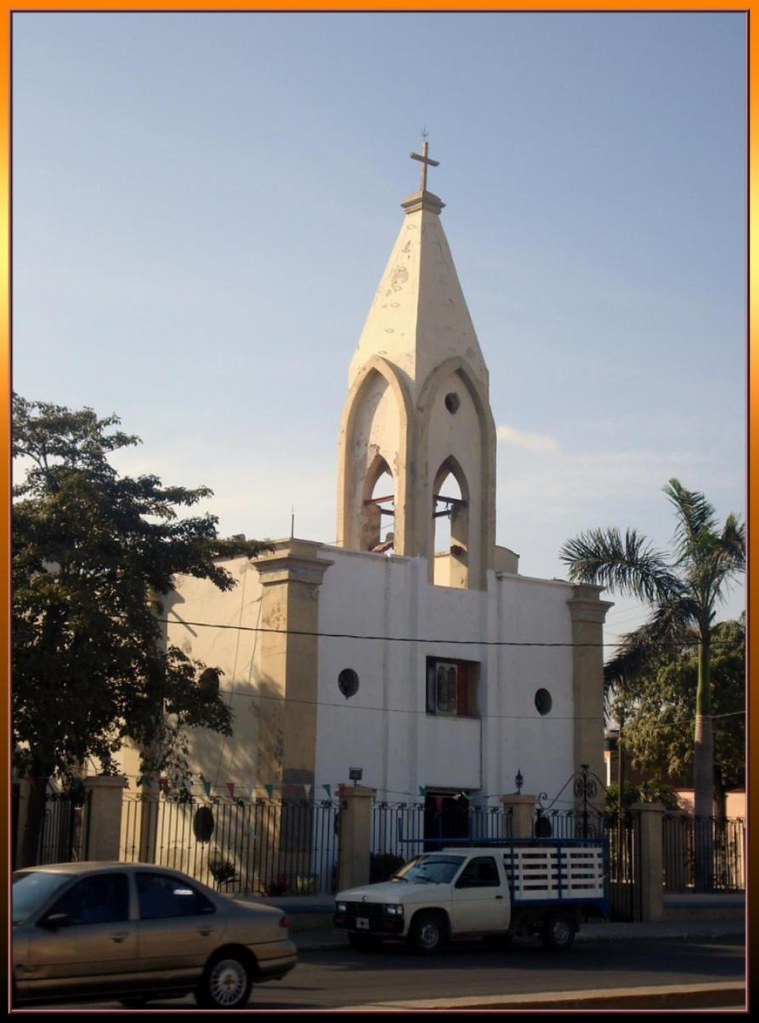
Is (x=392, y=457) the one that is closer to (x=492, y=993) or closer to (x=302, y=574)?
(x=302, y=574)

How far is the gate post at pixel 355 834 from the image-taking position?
24672 mm

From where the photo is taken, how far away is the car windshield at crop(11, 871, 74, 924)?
11.8m

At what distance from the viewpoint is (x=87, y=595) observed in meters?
23.6

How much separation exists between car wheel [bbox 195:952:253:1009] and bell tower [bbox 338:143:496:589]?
1915 centimetres

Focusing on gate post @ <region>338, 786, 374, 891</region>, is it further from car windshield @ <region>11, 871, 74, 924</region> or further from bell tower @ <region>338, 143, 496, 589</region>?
car windshield @ <region>11, 871, 74, 924</region>

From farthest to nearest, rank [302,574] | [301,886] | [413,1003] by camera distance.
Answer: [302,574], [301,886], [413,1003]

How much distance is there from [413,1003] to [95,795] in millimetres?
9295

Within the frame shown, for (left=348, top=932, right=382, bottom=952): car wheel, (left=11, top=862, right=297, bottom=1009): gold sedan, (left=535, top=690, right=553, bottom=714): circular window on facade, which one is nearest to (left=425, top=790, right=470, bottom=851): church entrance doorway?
(left=535, top=690, right=553, bottom=714): circular window on facade

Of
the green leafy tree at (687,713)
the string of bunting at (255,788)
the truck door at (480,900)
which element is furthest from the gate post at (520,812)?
the green leafy tree at (687,713)

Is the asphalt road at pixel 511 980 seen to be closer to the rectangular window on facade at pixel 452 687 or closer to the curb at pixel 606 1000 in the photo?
the curb at pixel 606 1000

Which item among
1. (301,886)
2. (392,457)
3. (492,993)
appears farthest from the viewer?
(392,457)

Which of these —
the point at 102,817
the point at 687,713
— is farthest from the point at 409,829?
the point at 687,713

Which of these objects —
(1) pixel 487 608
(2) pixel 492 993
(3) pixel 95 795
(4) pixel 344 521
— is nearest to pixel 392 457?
(4) pixel 344 521

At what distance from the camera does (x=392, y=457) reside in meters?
32.2
